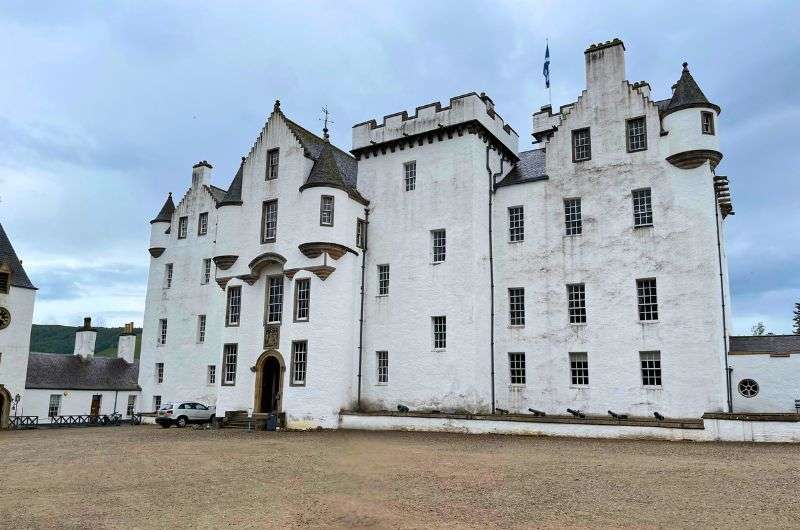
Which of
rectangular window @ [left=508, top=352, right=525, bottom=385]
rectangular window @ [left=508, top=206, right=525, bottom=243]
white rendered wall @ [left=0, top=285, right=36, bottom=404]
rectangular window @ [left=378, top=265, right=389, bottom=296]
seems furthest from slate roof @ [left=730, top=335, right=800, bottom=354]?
white rendered wall @ [left=0, top=285, right=36, bottom=404]

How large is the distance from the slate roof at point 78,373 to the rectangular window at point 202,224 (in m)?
12.8

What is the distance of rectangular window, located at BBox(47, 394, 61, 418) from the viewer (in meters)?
42.0

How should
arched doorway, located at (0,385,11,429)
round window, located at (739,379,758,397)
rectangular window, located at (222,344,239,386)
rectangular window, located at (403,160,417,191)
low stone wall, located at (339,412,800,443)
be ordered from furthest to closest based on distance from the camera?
arched doorway, located at (0,385,11,429) < rectangular window, located at (222,344,239,386) < rectangular window, located at (403,160,417,191) < round window, located at (739,379,758,397) < low stone wall, located at (339,412,800,443)

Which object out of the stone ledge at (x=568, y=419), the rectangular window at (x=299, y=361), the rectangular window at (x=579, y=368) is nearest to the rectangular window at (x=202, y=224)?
the rectangular window at (x=299, y=361)

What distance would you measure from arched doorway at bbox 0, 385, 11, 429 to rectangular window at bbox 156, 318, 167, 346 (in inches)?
367

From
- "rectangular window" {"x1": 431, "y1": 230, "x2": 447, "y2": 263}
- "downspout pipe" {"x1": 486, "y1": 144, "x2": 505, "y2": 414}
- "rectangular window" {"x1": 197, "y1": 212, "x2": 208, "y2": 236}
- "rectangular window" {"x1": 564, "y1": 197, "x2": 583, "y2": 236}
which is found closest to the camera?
"rectangular window" {"x1": 564, "y1": 197, "x2": 583, "y2": 236}

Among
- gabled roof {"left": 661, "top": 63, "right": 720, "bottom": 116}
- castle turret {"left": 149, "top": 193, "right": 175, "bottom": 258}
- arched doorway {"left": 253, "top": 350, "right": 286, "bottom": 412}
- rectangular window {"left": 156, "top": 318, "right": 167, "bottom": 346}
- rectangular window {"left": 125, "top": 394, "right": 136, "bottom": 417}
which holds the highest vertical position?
gabled roof {"left": 661, "top": 63, "right": 720, "bottom": 116}

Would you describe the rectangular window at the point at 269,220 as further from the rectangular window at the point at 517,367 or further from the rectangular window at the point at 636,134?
the rectangular window at the point at 636,134

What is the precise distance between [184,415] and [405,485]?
2444cm

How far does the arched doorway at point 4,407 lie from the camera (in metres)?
35.2

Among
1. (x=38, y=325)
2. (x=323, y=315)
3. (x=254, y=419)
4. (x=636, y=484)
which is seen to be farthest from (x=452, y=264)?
(x=38, y=325)

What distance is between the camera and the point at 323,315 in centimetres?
2977

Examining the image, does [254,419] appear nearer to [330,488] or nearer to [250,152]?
[250,152]

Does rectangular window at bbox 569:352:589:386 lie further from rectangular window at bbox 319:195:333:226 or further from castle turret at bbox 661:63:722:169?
rectangular window at bbox 319:195:333:226
